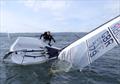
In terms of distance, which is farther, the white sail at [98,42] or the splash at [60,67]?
the splash at [60,67]

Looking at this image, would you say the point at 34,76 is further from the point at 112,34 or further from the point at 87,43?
the point at 112,34

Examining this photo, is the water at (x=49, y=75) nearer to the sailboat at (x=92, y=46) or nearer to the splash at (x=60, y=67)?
the splash at (x=60, y=67)

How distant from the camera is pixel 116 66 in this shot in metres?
17.7

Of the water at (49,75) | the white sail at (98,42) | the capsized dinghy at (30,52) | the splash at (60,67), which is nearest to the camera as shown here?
the white sail at (98,42)

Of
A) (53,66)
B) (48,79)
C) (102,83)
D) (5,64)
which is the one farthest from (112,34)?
(5,64)

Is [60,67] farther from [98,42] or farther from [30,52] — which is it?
[98,42]

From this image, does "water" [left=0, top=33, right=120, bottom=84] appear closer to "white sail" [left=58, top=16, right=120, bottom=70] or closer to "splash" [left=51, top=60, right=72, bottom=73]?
"splash" [left=51, top=60, right=72, bottom=73]

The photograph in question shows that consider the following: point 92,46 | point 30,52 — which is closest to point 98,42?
point 92,46

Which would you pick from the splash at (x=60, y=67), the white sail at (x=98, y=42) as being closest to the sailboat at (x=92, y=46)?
the white sail at (x=98, y=42)

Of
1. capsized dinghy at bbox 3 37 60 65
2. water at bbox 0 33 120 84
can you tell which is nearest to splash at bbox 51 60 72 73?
water at bbox 0 33 120 84

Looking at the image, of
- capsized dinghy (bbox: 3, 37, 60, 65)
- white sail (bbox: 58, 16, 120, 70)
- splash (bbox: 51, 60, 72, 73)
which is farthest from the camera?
capsized dinghy (bbox: 3, 37, 60, 65)

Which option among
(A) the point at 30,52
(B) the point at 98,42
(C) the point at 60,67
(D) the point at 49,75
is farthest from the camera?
(A) the point at 30,52

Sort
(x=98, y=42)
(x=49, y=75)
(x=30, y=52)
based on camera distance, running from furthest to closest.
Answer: (x=30, y=52) < (x=49, y=75) < (x=98, y=42)

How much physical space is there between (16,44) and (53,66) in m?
3.18
